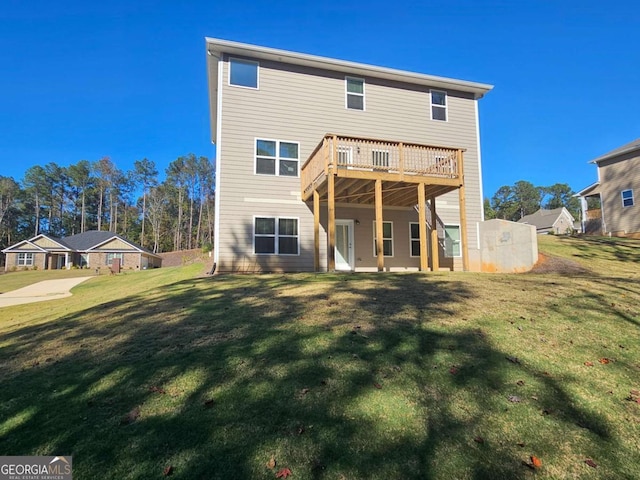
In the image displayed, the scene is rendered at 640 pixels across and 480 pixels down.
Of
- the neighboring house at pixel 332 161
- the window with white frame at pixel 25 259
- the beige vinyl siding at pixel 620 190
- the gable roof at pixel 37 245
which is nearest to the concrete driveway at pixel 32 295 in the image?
the neighboring house at pixel 332 161

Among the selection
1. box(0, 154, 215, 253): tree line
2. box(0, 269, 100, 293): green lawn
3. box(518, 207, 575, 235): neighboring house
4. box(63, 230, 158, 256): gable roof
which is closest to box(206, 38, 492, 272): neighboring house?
box(0, 269, 100, 293): green lawn

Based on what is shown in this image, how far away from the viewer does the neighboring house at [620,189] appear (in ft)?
68.0

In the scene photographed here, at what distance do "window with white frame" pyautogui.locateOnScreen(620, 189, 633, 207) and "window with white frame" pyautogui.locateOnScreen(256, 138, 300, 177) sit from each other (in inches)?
805

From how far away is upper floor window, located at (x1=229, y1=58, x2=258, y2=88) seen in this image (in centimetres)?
1291

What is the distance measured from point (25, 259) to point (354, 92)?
135 feet

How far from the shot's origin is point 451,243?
14367mm

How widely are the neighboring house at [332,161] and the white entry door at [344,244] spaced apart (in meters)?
0.04

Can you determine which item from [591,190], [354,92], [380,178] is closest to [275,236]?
[380,178]

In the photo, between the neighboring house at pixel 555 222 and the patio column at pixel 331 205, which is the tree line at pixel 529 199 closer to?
the neighboring house at pixel 555 222

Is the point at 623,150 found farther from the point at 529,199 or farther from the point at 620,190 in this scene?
the point at 529,199

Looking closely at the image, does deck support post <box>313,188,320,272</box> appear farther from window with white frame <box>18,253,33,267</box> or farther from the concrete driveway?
window with white frame <box>18,253,33,267</box>

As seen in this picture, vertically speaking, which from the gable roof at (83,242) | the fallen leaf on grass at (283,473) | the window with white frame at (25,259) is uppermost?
the gable roof at (83,242)

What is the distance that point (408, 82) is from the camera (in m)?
14.8

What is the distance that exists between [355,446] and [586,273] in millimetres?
10384
